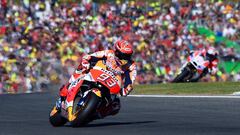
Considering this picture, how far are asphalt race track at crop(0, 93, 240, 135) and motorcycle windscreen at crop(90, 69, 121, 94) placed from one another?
0.59m

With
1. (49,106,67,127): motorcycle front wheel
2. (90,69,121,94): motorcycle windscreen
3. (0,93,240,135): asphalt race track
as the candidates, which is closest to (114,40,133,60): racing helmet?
A: (90,69,121,94): motorcycle windscreen

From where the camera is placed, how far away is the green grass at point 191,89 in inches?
805

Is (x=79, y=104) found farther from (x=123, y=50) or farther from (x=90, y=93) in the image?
(x=123, y=50)

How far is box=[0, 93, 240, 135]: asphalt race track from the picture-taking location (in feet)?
34.5

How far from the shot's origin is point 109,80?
35.6ft

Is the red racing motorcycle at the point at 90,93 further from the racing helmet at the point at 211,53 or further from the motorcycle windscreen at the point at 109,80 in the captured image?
the racing helmet at the point at 211,53

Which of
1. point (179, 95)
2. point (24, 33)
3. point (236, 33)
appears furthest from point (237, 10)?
point (179, 95)

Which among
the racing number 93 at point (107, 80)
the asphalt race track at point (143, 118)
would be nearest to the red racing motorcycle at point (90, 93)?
the racing number 93 at point (107, 80)

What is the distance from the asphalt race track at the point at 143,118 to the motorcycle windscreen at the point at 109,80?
592 millimetres

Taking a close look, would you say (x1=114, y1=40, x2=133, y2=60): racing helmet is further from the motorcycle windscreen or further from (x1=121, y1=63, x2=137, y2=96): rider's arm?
the motorcycle windscreen

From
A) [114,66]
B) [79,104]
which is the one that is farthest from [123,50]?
[79,104]

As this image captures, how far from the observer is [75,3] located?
30.9m

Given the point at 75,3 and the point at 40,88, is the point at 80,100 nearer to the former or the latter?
the point at 40,88

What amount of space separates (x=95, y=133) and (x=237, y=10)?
72.8 ft
